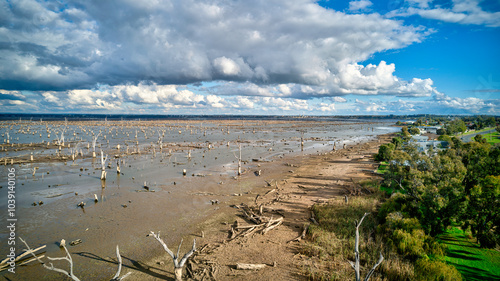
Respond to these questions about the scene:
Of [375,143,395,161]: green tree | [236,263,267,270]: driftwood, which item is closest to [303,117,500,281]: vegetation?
[236,263,267,270]: driftwood

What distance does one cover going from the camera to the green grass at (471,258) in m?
14.6

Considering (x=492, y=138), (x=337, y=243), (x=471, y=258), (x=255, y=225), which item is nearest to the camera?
(x=471, y=258)

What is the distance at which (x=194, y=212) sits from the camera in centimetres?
2517

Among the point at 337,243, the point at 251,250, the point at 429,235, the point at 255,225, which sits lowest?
the point at 251,250

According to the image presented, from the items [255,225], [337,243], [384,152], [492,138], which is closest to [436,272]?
[337,243]

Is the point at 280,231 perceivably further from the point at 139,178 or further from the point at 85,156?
the point at 85,156

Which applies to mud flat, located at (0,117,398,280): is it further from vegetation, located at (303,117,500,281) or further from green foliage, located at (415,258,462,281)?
green foliage, located at (415,258,462,281)

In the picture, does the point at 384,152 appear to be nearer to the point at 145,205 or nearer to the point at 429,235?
the point at 429,235

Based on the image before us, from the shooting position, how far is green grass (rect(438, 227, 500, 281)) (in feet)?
47.8

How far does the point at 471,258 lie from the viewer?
1599cm

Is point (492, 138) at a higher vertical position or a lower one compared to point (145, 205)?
higher

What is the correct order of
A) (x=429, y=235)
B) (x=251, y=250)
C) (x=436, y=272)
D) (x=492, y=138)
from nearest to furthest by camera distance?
(x=436, y=272) < (x=429, y=235) < (x=251, y=250) < (x=492, y=138)

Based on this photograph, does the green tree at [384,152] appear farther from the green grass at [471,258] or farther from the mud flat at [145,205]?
the green grass at [471,258]

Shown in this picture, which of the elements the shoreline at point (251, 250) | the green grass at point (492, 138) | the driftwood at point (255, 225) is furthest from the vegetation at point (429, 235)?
the green grass at point (492, 138)
